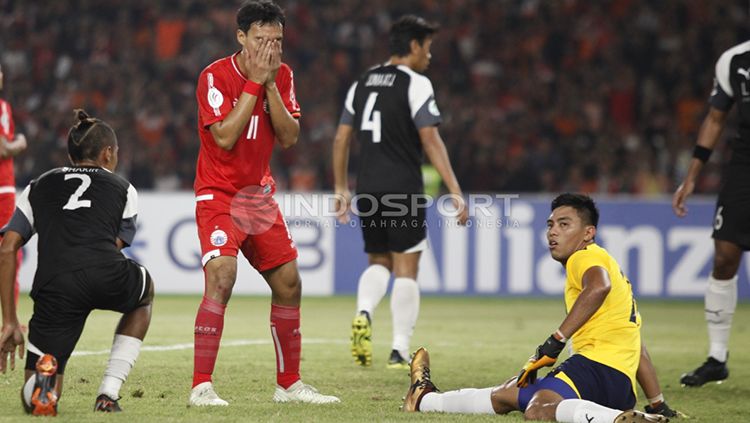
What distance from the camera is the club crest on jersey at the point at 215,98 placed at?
5.96 m

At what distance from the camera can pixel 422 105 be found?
8391 mm

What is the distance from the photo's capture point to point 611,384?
5574 mm

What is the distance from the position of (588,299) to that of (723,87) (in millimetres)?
3004

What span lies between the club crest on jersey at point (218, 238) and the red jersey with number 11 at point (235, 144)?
0.23 m

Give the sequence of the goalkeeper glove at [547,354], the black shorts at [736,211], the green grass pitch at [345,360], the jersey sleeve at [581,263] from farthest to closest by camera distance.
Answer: the black shorts at [736,211], the green grass pitch at [345,360], the jersey sleeve at [581,263], the goalkeeper glove at [547,354]

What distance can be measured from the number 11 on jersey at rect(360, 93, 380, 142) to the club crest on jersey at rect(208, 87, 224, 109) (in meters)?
2.72

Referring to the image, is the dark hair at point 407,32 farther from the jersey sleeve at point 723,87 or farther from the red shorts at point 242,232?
the red shorts at point 242,232

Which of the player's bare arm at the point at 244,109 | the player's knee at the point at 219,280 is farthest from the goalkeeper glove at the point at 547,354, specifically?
the player's bare arm at the point at 244,109

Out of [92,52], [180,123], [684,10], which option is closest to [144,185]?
[180,123]

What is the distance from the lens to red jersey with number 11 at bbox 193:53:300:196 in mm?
6000

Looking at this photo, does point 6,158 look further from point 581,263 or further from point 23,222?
point 581,263

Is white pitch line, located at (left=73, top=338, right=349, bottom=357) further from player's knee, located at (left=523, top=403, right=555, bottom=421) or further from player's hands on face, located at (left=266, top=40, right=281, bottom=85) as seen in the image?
player's knee, located at (left=523, top=403, right=555, bottom=421)

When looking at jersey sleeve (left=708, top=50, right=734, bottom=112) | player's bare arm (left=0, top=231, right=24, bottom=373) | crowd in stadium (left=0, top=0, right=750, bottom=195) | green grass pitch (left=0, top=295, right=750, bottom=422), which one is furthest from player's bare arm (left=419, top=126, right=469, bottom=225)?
crowd in stadium (left=0, top=0, right=750, bottom=195)

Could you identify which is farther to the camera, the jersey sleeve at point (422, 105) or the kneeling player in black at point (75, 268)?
the jersey sleeve at point (422, 105)
